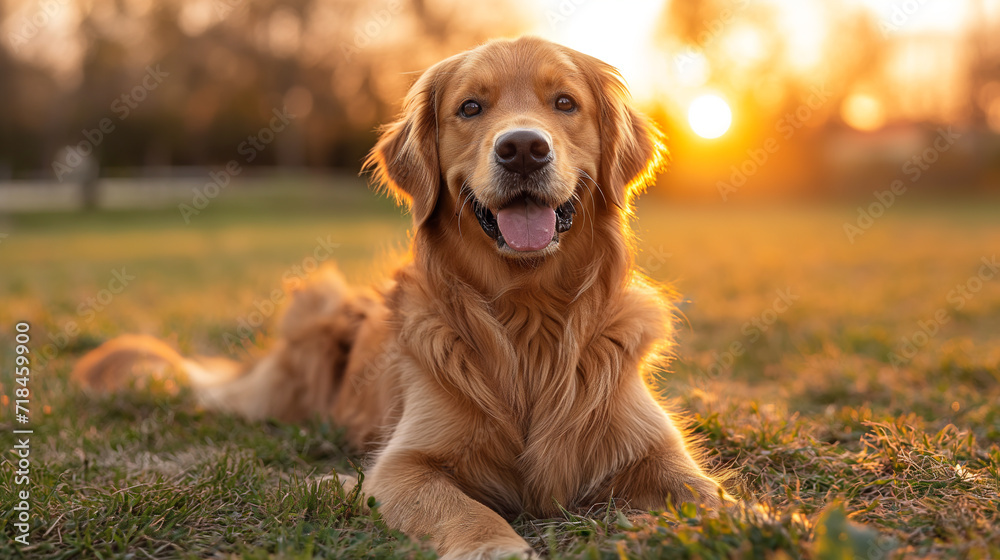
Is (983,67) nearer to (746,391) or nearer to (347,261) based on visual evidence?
(347,261)

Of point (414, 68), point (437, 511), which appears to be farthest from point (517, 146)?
point (414, 68)

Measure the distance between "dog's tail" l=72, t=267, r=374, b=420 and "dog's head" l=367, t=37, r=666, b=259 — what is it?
117 cm

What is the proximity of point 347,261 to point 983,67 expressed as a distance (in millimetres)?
27743

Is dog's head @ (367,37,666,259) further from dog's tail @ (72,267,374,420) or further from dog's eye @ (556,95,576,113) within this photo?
dog's tail @ (72,267,374,420)

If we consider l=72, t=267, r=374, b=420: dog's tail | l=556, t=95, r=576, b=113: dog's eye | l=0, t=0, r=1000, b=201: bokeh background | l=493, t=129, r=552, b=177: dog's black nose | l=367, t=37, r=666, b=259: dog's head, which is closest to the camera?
l=493, t=129, r=552, b=177: dog's black nose

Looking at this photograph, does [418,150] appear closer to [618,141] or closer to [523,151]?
[523,151]

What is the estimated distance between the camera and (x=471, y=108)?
126 inches

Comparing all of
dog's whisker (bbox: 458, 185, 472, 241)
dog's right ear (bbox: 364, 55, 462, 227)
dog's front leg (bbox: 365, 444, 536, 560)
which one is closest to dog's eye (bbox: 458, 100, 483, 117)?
dog's right ear (bbox: 364, 55, 462, 227)

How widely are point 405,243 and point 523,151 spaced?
113 cm

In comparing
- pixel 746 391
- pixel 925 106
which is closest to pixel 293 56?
pixel 925 106

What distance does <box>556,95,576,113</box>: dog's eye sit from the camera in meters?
3.18

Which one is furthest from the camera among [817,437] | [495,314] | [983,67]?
[983,67]

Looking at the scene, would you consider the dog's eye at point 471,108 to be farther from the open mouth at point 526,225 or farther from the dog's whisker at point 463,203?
the open mouth at point 526,225

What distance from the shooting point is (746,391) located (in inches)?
182
